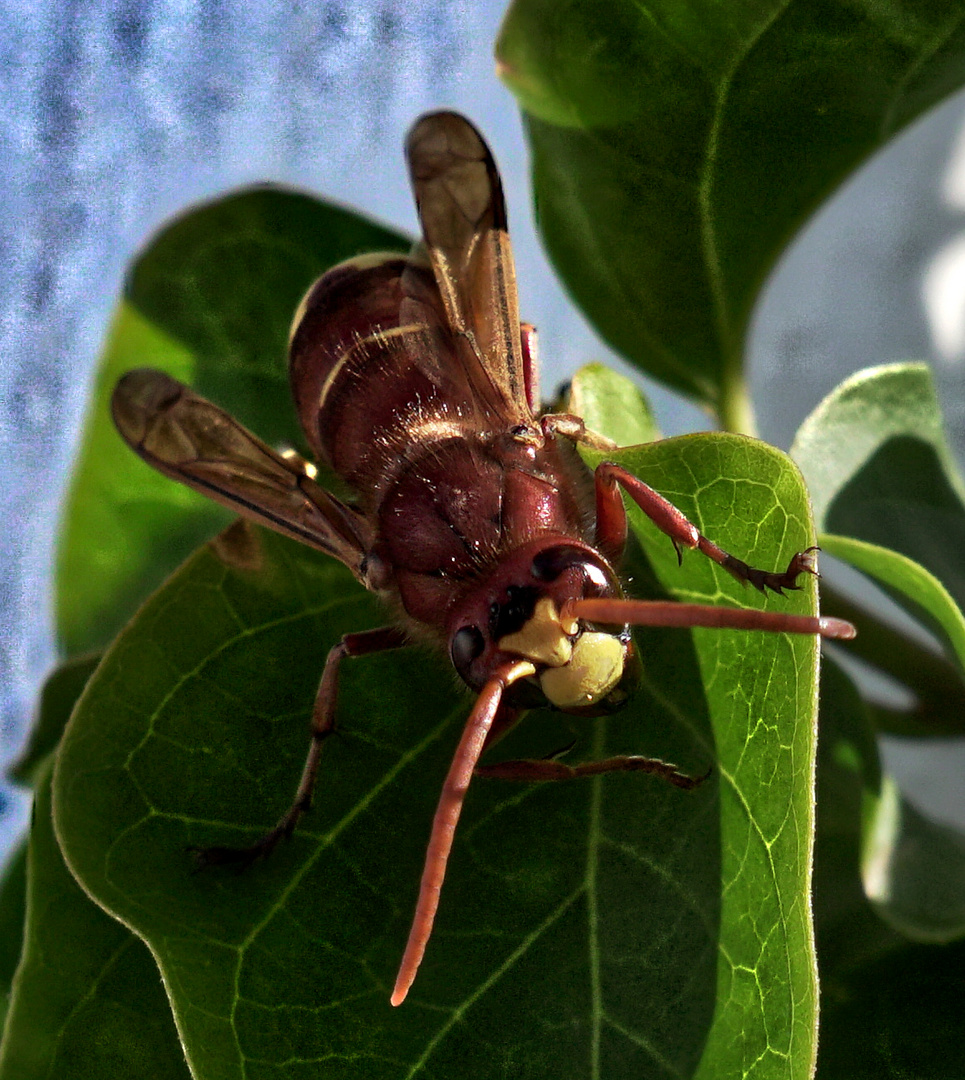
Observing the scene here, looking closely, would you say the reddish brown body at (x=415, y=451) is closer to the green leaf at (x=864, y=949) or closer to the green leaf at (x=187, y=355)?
the green leaf at (x=187, y=355)

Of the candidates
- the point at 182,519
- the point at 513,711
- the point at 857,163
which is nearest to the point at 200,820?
the point at 513,711

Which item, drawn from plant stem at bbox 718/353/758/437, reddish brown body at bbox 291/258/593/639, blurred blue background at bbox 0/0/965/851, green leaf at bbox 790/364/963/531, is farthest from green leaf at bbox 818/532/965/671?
blurred blue background at bbox 0/0/965/851

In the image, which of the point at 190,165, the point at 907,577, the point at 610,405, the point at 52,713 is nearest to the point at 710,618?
the point at 907,577

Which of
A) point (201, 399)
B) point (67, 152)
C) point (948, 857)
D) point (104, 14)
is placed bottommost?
point (948, 857)

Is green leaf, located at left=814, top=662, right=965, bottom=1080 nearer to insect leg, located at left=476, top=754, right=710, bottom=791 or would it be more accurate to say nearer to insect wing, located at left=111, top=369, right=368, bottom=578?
insect leg, located at left=476, top=754, right=710, bottom=791

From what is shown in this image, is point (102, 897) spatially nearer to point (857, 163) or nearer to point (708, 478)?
point (708, 478)

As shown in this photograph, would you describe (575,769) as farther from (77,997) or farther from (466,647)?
(77,997)

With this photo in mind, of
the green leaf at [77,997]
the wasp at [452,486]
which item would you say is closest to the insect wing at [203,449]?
the wasp at [452,486]

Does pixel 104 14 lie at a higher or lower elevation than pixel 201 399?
higher
